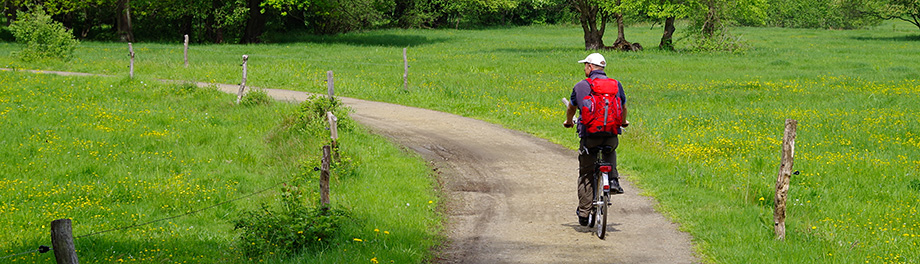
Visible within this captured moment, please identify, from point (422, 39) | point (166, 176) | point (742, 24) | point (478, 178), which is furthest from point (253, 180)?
point (742, 24)

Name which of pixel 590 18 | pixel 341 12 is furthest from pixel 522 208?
pixel 341 12

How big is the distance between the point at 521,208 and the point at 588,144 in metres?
1.98

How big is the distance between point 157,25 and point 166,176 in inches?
1947

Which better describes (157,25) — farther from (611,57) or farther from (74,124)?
(74,124)

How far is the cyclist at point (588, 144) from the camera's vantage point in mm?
8812

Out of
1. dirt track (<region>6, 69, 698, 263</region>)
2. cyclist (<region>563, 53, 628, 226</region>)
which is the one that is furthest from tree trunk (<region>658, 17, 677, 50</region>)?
cyclist (<region>563, 53, 628, 226</region>)

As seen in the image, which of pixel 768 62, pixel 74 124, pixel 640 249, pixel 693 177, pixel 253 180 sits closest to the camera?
pixel 640 249

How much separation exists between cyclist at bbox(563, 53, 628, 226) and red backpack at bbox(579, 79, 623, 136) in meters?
0.09

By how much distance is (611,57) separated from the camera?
4275 cm

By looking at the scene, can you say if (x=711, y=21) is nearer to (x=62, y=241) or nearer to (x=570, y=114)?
(x=570, y=114)

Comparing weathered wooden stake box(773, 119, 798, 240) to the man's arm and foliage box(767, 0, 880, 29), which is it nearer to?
the man's arm

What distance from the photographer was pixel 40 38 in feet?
112

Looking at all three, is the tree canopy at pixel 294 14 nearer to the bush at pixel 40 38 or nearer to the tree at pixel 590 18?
the tree at pixel 590 18

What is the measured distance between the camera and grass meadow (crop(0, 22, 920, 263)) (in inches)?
388
